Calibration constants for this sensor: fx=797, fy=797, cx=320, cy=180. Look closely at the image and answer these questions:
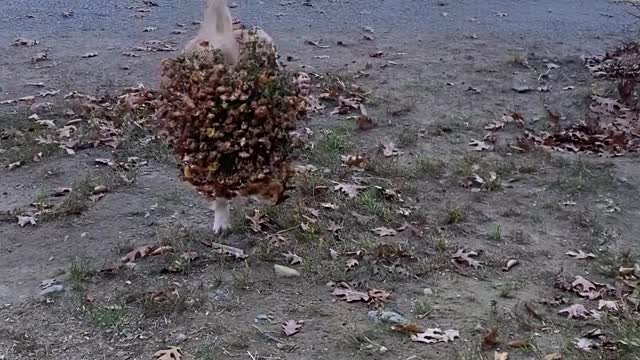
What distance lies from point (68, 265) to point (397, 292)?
65.5 inches

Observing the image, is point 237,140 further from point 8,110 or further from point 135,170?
point 8,110

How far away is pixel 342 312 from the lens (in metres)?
3.65

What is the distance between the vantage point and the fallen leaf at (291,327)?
349 cm

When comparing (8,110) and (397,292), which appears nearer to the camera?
(397,292)

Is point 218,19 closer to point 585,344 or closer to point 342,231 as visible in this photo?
point 342,231

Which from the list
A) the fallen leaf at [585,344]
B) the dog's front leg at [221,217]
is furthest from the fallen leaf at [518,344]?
the dog's front leg at [221,217]

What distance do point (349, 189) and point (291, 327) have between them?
1543mm

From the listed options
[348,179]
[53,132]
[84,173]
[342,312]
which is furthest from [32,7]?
[342,312]

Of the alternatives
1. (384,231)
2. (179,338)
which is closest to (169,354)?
(179,338)

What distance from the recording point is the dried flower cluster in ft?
12.4

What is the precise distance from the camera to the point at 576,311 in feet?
11.9

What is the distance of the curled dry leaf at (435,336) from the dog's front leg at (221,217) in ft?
4.40

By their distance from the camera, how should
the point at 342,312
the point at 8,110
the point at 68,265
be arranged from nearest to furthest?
1. the point at 342,312
2. the point at 68,265
3. the point at 8,110

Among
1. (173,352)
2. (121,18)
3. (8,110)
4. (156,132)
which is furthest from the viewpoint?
(121,18)
